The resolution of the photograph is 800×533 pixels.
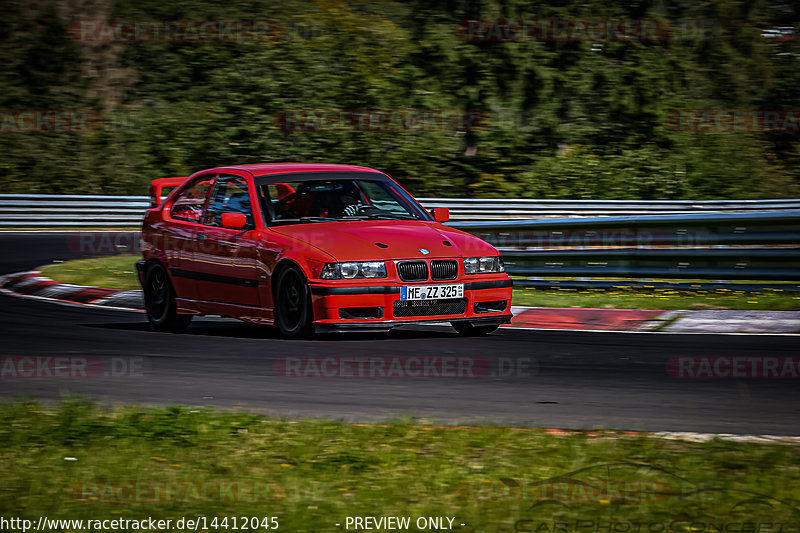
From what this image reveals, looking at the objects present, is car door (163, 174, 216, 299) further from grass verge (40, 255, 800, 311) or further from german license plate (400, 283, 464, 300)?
grass verge (40, 255, 800, 311)

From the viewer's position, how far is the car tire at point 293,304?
9961mm

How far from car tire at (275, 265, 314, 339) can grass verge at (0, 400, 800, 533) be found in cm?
314

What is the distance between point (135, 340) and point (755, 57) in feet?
74.1

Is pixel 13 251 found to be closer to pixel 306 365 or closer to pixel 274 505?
pixel 306 365

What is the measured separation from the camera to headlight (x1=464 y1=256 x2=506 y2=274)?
10320mm

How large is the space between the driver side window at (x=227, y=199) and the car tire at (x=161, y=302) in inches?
33.9

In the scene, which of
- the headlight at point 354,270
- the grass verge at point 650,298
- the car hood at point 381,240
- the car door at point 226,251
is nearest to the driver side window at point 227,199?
the car door at point 226,251

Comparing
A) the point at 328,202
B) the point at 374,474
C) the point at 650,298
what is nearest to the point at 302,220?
the point at 328,202

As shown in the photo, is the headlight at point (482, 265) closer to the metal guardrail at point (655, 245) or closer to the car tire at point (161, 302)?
the car tire at point (161, 302)

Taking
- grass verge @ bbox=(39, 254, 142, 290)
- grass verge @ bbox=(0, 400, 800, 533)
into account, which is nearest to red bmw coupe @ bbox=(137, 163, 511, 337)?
grass verge @ bbox=(0, 400, 800, 533)

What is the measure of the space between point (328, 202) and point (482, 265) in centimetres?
150

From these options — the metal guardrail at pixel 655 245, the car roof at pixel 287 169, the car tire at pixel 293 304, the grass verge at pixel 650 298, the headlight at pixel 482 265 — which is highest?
the car roof at pixel 287 169

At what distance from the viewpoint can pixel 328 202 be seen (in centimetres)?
1092

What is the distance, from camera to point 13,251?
21.1m
